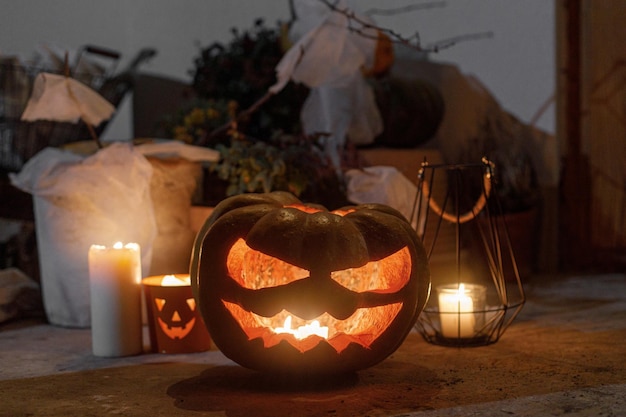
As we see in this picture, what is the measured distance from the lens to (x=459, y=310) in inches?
91.9

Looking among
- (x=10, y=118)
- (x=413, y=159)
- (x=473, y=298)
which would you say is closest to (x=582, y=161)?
(x=413, y=159)

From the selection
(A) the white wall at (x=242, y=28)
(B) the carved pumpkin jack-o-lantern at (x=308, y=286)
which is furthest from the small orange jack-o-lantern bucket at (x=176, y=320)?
(A) the white wall at (x=242, y=28)

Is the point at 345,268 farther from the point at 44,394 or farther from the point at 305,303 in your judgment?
the point at 44,394

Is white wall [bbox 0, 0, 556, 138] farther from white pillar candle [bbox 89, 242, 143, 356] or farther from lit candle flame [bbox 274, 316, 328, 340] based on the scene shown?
lit candle flame [bbox 274, 316, 328, 340]

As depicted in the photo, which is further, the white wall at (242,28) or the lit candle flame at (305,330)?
the white wall at (242,28)

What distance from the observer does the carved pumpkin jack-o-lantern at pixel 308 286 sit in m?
1.81

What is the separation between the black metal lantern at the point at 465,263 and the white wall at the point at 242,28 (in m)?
0.60

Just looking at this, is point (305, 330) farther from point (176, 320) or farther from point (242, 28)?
point (242, 28)

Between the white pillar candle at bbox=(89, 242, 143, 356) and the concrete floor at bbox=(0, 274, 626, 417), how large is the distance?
0.05m

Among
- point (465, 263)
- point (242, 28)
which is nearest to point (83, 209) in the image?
point (465, 263)

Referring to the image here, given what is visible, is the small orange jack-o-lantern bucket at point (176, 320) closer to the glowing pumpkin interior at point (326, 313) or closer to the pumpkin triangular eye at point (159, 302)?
the pumpkin triangular eye at point (159, 302)

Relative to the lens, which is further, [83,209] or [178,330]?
[83,209]

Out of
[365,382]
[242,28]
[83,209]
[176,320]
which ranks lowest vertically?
[365,382]

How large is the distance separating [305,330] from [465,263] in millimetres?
1765
